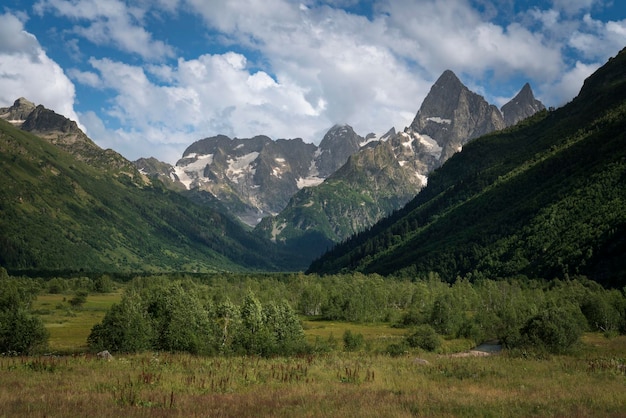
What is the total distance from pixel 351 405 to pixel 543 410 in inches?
396

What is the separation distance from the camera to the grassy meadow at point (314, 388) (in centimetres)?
→ 2408

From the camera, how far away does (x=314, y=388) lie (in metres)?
32.4

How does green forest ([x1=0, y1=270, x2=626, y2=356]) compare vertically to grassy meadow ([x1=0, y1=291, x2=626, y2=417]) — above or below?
below

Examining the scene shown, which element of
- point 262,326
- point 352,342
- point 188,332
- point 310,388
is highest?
point 310,388

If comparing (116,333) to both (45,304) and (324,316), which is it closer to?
(324,316)

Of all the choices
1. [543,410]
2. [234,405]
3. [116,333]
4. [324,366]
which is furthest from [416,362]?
[116,333]

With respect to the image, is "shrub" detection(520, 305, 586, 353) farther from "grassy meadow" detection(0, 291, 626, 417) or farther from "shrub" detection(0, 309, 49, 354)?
"shrub" detection(0, 309, 49, 354)

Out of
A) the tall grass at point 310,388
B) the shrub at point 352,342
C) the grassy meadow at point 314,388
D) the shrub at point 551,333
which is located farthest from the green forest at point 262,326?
the tall grass at point 310,388

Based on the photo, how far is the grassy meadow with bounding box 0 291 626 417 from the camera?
2408 centimetres

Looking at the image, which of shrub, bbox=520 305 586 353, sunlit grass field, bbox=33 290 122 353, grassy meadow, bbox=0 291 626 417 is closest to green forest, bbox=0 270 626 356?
shrub, bbox=520 305 586 353

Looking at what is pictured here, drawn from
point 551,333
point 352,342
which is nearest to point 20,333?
point 352,342

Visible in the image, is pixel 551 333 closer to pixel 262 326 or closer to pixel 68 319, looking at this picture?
pixel 262 326

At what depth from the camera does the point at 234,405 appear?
2500cm

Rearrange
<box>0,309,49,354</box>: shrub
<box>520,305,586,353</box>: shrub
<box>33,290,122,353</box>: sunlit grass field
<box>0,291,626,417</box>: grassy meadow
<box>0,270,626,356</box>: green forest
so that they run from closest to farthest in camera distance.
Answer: <box>0,291,626,417</box>: grassy meadow
<box>520,305,586,353</box>: shrub
<box>0,270,626,356</box>: green forest
<box>0,309,49,354</box>: shrub
<box>33,290,122,353</box>: sunlit grass field
